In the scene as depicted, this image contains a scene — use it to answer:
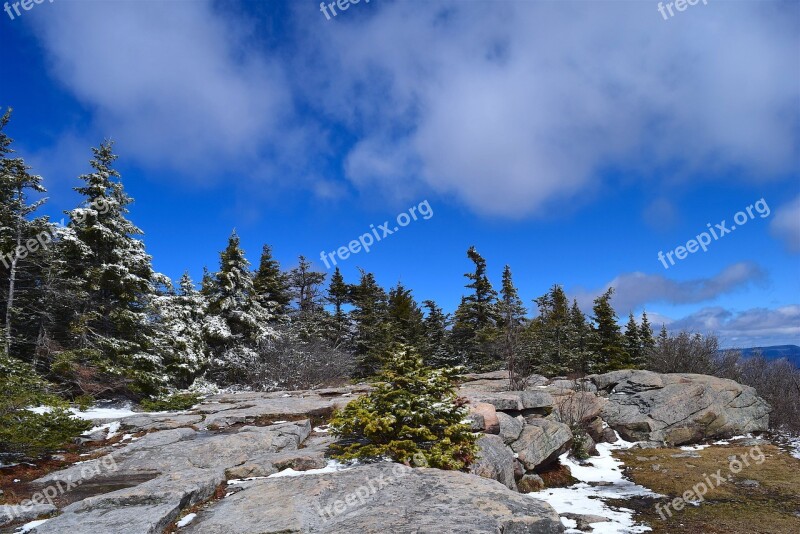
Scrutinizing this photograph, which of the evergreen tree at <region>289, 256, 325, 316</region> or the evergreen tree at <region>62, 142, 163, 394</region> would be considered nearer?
the evergreen tree at <region>62, 142, 163, 394</region>

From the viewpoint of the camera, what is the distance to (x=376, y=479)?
6250 mm

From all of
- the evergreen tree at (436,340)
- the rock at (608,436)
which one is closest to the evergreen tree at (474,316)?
the evergreen tree at (436,340)

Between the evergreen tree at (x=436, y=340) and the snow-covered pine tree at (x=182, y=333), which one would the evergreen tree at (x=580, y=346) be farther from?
the snow-covered pine tree at (x=182, y=333)

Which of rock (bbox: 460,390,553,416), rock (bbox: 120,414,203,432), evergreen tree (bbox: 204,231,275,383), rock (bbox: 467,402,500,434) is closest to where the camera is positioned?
rock (bbox: 120,414,203,432)

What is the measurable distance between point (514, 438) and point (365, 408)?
17.9ft

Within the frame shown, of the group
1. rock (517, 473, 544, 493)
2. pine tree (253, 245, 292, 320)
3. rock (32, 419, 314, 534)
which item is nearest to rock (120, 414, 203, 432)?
rock (32, 419, 314, 534)

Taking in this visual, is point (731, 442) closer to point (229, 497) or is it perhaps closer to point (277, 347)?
point (229, 497)

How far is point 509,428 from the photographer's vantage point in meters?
12.2

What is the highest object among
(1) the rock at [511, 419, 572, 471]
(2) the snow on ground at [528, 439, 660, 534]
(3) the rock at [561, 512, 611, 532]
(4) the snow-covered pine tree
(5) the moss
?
(4) the snow-covered pine tree

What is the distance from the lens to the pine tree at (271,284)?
1305 inches

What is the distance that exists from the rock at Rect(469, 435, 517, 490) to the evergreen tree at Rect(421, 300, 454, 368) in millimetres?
20360

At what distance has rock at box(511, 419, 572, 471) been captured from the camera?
11.9 m

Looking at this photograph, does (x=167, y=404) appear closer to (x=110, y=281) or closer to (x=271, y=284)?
(x=110, y=281)

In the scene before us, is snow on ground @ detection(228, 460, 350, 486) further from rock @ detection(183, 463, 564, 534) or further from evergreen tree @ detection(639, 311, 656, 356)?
evergreen tree @ detection(639, 311, 656, 356)
